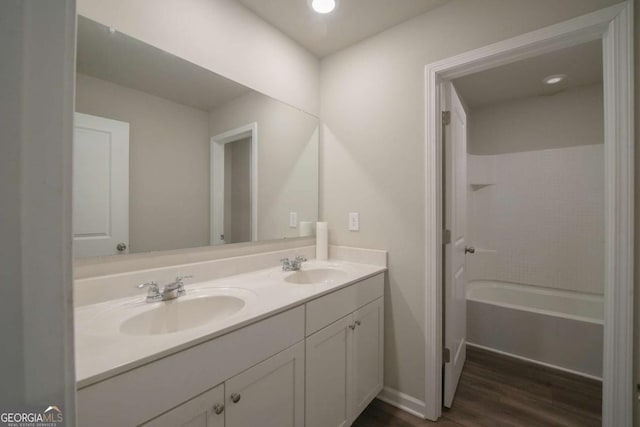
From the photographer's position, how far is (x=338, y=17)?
1.57 metres

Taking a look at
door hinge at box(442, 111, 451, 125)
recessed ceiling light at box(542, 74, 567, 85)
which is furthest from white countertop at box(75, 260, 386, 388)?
recessed ceiling light at box(542, 74, 567, 85)

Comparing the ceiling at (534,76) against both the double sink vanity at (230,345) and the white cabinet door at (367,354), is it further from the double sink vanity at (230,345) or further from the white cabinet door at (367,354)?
the white cabinet door at (367,354)

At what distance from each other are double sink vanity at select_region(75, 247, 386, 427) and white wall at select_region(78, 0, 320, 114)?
1.04m

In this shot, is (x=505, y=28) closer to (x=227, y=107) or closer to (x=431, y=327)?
(x=227, y=107)

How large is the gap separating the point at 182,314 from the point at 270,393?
47cm

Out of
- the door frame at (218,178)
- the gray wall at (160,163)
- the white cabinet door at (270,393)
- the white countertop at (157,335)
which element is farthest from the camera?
the door frame at (218,178)

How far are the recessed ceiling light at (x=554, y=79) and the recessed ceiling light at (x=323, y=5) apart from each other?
2020mm

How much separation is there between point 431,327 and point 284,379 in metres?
0.94

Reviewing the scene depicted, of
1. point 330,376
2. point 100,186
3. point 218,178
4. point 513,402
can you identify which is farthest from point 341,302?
point 513,402

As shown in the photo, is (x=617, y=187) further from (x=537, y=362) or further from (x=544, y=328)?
(x=537, y=362)

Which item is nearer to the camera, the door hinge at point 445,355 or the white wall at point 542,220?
the door hinge at point 445,355

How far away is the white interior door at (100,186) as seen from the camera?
98 centimetres

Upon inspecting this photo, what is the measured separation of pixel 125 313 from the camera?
91cm

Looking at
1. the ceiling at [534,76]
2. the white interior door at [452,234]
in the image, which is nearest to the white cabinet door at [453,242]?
the white interior door at [452,234]
